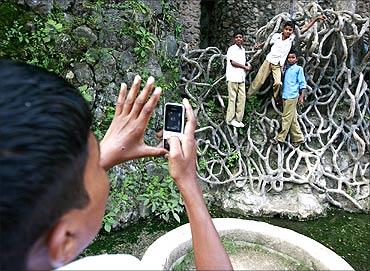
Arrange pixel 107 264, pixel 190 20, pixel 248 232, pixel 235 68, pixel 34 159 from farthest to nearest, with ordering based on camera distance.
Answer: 1. pixel 190 20
2. pixel 235 68
3. pixel 248 232
4. pixel 107 264
5. pixel 34 159

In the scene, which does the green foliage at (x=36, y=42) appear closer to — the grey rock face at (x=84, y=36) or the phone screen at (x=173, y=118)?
the grey rock face at (x=84, y=36)

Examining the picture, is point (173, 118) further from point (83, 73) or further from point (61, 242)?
point (83, 73)

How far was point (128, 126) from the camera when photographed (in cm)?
92

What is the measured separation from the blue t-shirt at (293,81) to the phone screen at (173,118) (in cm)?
236

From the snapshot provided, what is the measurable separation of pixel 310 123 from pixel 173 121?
8.90 feet

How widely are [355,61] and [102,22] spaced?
2.24m

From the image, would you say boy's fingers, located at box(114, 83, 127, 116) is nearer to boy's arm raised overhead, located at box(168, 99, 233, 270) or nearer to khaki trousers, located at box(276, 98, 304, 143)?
boy's arm raised overhead, located at box(168, 99, 233, 270)

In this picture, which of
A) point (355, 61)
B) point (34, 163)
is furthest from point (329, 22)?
point (34, 163)

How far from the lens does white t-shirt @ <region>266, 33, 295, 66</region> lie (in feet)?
11.0

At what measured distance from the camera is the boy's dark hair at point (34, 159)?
486mm

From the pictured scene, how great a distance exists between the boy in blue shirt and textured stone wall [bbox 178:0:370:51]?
1.43 meters

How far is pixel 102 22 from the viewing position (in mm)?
3066

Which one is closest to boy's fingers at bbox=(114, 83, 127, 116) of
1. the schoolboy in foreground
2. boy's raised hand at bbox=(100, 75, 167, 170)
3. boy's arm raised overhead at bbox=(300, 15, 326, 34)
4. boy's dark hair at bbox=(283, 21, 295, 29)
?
boy's raised hand at bbox=(100, 75, 167, 170)

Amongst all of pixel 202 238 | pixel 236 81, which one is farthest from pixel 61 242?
pixel 236 81
